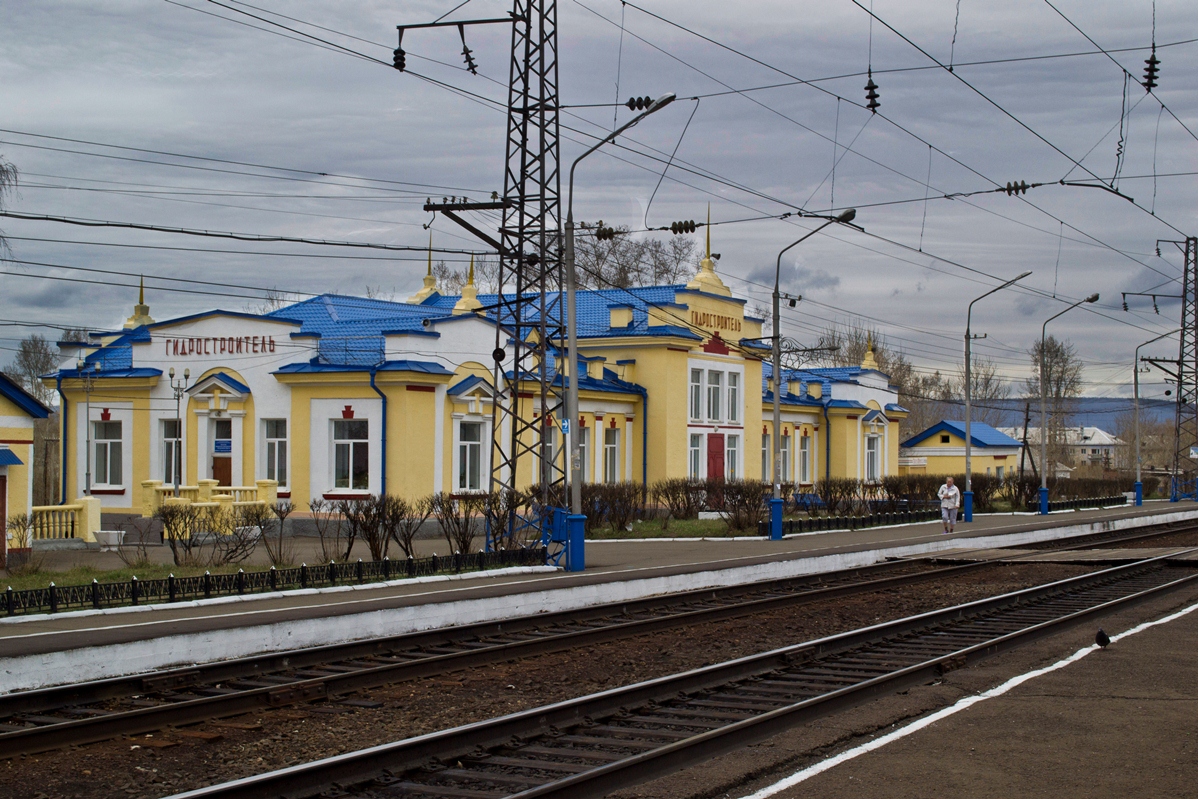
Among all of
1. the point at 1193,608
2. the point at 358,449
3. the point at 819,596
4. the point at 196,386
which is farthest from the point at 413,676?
the point at 196,386

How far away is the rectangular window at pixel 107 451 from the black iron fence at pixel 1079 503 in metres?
35.9

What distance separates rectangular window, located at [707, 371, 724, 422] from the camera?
47.8 metres

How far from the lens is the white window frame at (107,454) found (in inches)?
1506

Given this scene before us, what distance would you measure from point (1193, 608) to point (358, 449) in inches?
909

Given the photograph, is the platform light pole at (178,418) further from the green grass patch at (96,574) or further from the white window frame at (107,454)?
the green grass patch at (96,574)

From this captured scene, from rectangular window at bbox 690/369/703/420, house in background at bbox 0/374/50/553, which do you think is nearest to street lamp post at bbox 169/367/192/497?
house in background at bbox 0/374/50/553

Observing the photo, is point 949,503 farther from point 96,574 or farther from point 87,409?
point 87,409

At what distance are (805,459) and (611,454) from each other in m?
15.7

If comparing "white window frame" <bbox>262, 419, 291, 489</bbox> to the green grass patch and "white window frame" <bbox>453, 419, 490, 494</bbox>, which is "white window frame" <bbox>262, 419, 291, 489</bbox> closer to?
"white window frame" <bbox>453, 419, 490, 494</bbox>

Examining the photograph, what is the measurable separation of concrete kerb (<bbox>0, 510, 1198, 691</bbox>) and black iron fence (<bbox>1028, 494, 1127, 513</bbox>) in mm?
28853

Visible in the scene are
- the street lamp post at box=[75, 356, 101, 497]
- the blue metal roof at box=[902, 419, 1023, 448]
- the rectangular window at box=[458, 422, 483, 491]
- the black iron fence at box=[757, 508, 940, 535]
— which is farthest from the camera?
the blue metal roof at box=[902, 419, 1023, 448]

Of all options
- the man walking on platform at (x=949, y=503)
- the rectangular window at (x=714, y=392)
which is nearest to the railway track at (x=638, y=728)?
the man walking on platform at (x=949, y=503)

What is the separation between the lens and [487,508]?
24156mm

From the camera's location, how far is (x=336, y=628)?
15.0m
